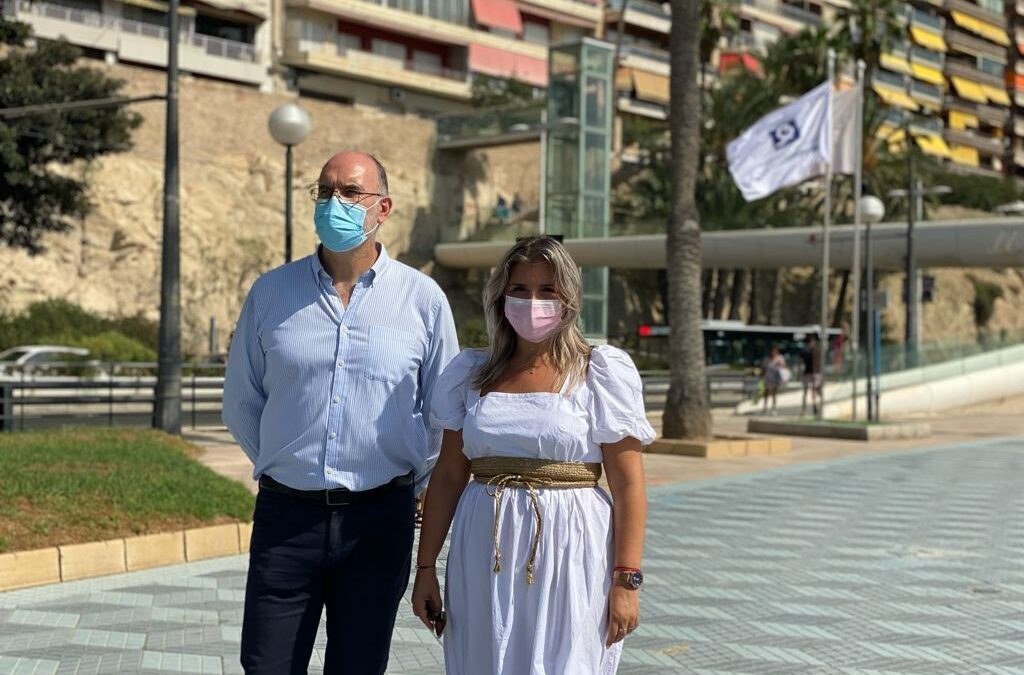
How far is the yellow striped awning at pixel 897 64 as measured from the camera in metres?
79.2

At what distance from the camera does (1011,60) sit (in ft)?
295

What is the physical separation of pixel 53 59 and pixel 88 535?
20.5m

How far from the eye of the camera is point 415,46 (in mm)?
56938

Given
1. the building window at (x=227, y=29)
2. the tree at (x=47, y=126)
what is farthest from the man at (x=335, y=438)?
the building window at (x=227, y=29)

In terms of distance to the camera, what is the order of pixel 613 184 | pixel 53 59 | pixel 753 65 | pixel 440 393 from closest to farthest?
pixel 440 393, pixel 53 59, pixel 613 184, pixel 753 65

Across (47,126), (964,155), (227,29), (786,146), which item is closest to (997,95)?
(964,155)

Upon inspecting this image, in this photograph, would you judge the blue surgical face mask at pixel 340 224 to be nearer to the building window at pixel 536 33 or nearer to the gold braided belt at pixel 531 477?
the gold braided belt at pixel 531 477

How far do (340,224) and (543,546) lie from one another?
1.03 m

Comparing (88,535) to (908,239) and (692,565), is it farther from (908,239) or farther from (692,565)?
(908,239)

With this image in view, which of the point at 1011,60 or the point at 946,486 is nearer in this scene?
the point at 946,486

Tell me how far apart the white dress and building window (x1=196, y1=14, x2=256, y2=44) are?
5089 centimetres

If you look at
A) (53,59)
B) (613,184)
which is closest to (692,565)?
(53,59)

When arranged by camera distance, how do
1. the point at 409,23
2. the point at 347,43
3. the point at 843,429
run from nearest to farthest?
1. the point at 843,429
2. the point at 347,43
3. the point at 409,23

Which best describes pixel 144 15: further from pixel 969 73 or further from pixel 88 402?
pixel 969 73
